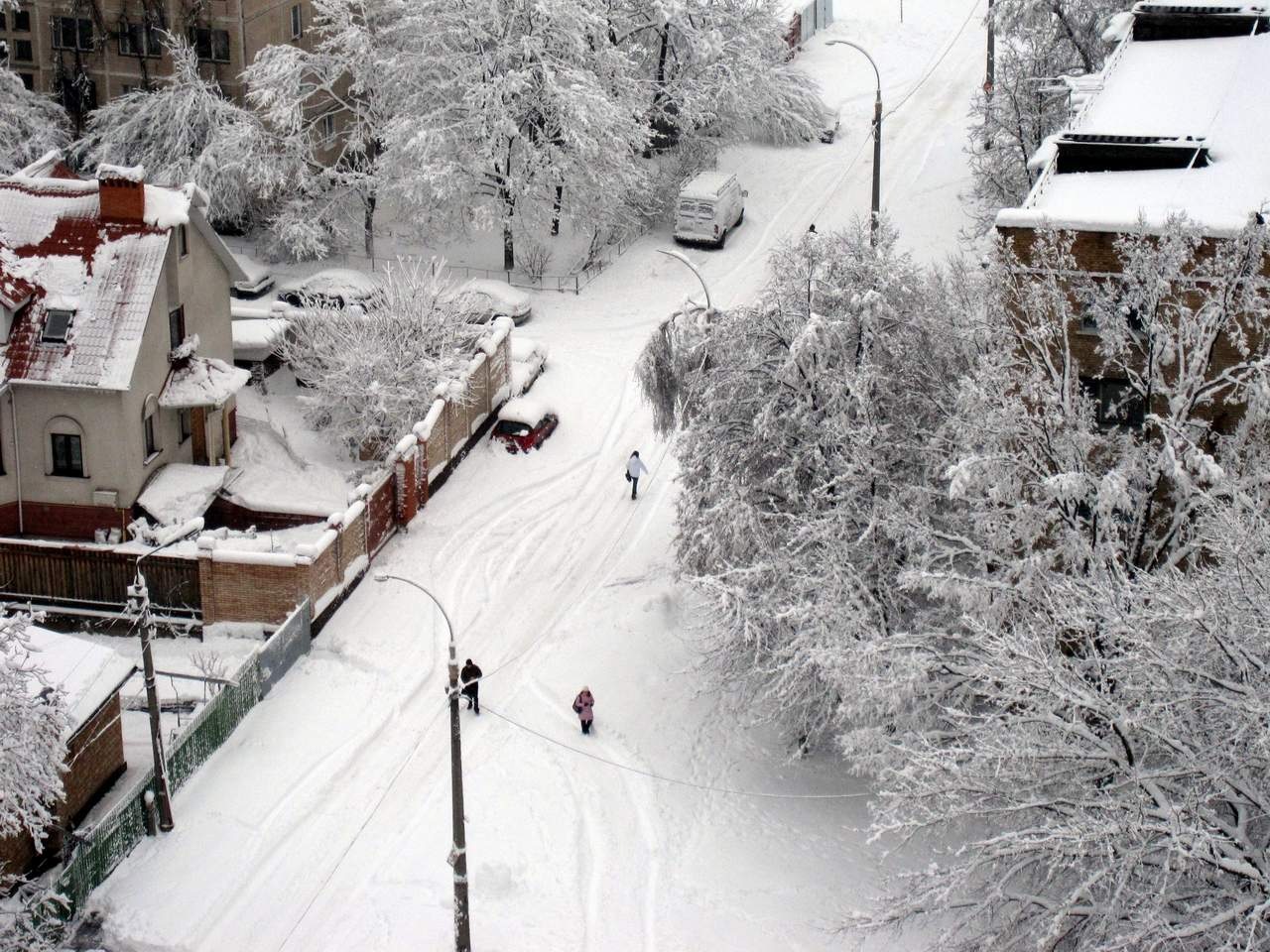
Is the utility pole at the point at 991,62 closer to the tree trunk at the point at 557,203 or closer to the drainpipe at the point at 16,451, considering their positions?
the tree trunk at the point at 557,203

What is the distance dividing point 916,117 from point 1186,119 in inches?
1094

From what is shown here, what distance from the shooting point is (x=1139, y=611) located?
71.9 ft

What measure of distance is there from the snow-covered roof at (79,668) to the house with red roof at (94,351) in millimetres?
8360

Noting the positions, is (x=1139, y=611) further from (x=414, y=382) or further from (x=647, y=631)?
(x=414, y=382)

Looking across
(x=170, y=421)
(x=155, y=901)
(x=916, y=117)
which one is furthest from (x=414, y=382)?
(x=916, y=117)

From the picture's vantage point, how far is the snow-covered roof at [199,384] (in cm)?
3766

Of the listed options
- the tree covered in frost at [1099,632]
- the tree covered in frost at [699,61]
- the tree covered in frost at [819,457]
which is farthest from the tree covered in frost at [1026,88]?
the tree covered in frost at [1099,632]

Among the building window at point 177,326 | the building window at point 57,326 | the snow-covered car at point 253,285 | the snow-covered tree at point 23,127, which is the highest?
the snow-covered tree at point 23,127

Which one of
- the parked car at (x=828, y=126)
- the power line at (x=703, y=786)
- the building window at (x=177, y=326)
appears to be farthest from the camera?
the parked car at (x=828, y=126)

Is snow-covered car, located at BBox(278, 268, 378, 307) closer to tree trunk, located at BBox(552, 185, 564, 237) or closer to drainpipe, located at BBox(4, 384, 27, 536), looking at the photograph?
tree trunk, located at BBox(552, 185, 564, 237)

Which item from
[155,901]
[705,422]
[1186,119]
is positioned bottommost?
[155,901]

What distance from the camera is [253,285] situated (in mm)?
49250

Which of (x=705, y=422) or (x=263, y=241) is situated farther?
(x=263, y=241)

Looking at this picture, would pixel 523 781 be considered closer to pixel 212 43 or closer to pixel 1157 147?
pixel 1157 147
